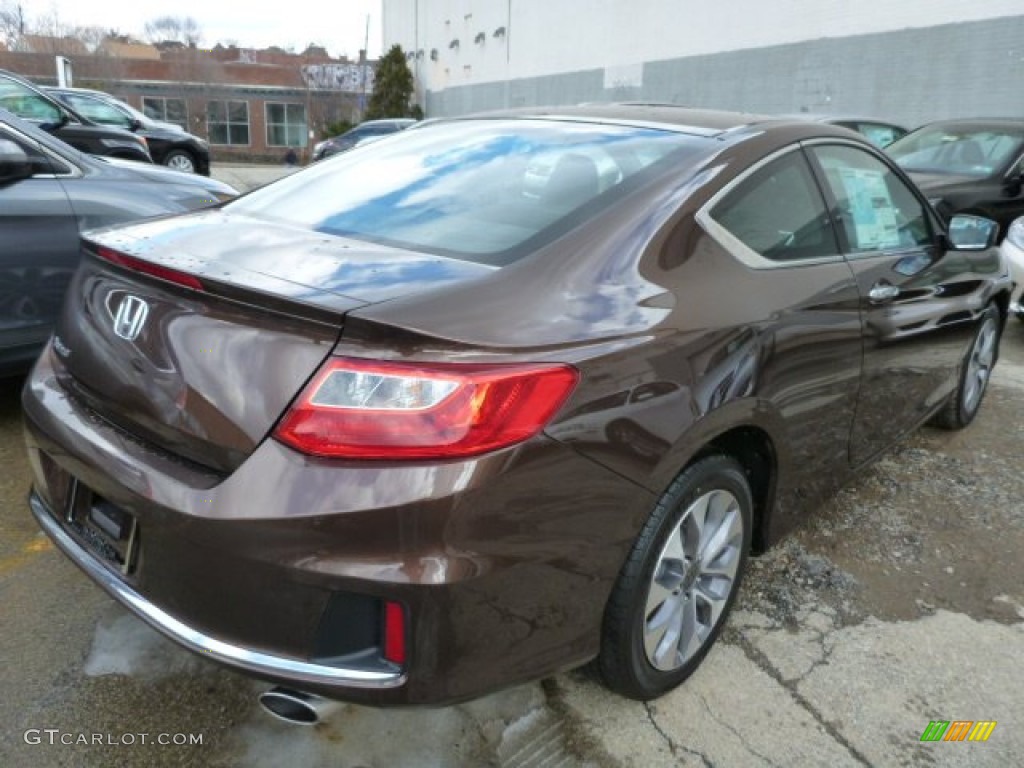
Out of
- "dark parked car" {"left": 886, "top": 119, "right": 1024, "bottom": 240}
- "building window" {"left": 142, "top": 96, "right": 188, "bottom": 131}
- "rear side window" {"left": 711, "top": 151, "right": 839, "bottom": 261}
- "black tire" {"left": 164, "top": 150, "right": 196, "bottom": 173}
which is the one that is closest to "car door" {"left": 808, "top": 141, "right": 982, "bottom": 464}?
"rear side window" {"left": 711, "top": 151, "right": 839, "bottom": 261}

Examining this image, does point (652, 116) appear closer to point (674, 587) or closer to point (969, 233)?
point (674, 587)

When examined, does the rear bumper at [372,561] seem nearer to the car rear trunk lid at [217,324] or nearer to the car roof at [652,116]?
the car rear trunk lid at [217,324]

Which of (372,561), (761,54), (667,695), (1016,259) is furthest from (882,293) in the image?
(761,54)

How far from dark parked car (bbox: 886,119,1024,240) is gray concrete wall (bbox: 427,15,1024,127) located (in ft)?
16.6

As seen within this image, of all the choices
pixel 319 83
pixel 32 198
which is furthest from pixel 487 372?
pixel 319 83

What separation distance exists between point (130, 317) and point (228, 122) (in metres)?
46.1

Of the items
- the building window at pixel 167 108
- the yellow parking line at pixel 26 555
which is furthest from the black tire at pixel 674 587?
the building window at pixel 167 108

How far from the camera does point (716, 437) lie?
7.06 feet

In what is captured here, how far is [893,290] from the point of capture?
9.54 feet

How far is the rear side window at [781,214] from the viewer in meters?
2.34

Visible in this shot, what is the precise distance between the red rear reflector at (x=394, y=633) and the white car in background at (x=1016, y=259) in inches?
218

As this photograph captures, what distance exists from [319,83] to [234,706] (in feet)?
162

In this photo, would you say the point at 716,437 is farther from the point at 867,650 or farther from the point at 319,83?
the point at 319,83

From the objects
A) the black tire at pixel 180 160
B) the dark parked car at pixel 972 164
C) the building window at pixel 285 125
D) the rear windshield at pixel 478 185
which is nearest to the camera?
the rear windshield at pixel 478 185
